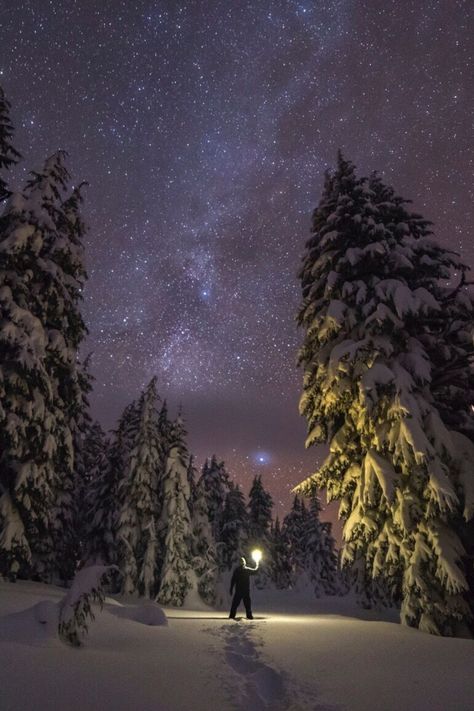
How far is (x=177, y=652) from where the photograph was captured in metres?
6.51

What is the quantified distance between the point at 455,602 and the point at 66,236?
14.4 metres

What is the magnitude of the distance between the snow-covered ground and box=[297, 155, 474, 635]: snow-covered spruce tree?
234cm

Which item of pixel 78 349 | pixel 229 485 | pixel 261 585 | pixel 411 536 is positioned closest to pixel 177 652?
pixel 411 536

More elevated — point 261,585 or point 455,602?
point 455,602

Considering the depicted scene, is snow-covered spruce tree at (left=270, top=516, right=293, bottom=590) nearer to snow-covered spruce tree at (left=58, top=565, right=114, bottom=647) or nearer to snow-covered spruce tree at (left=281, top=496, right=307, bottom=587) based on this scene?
snow-covered spruce tree at (left=281, top=496, right=307, bottom=587)

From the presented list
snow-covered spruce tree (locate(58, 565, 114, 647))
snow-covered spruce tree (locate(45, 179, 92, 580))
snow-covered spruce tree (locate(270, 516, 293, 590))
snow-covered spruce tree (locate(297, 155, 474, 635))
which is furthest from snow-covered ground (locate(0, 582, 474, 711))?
snow-covered spruce tree (locate(270, 516, 293, 590))

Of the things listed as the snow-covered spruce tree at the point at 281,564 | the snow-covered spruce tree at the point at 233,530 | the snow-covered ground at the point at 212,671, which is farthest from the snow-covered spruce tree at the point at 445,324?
the snow-covered spruce tree at the point at 281,564

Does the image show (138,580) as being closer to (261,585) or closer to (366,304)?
(366,304)

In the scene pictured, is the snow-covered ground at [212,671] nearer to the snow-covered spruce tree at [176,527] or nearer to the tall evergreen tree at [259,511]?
the snow-covered spruce tree at [176,527]

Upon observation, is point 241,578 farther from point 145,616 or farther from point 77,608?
point 77,608

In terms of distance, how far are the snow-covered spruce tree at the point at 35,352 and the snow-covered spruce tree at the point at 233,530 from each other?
35983mm

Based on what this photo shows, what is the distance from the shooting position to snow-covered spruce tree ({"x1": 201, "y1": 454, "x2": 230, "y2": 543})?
175ft

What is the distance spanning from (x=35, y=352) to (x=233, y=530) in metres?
42.0

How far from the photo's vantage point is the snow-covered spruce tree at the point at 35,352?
13.4 metres
